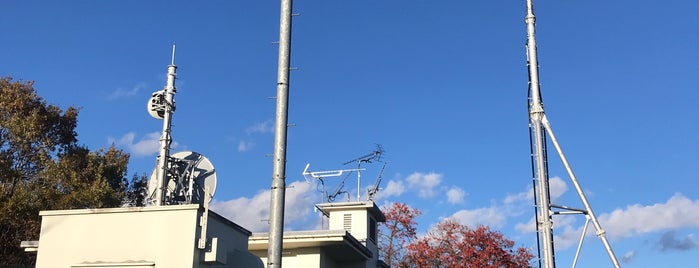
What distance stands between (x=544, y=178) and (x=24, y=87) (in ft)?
70.6

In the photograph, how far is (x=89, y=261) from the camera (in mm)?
14070

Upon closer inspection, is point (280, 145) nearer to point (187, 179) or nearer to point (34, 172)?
point (187, 179)

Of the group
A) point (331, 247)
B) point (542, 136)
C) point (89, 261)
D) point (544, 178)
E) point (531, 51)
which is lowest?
point (89, 261)

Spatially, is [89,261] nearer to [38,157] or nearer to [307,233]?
[307,233]

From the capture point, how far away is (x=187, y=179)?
1691 cm

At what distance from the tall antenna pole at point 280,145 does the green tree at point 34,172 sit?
16.8 meters

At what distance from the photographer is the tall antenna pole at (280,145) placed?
10086mm

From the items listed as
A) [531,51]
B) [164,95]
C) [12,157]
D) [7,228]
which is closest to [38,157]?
[12,157]

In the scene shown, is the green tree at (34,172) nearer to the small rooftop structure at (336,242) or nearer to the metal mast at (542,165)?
the small rooftop structure at (336,242)

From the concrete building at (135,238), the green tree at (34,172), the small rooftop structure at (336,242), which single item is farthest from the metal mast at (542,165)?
the green tree at (34,172)

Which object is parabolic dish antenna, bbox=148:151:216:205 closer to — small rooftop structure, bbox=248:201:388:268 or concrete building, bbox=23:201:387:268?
concrete building, bbox=23:201:387:268

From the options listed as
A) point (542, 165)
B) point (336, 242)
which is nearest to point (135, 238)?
point (336, 242)

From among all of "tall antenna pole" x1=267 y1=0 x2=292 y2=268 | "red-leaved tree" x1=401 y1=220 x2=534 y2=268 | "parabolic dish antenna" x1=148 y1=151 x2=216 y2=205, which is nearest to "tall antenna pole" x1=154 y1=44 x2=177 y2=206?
"parabolic dish antenna" x1=148 y1=151 x2=216 y2=205

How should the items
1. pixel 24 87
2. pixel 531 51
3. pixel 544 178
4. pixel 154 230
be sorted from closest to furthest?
pixel 154 230
pixel 544 178
pixel 531 51
pixel 24 87
